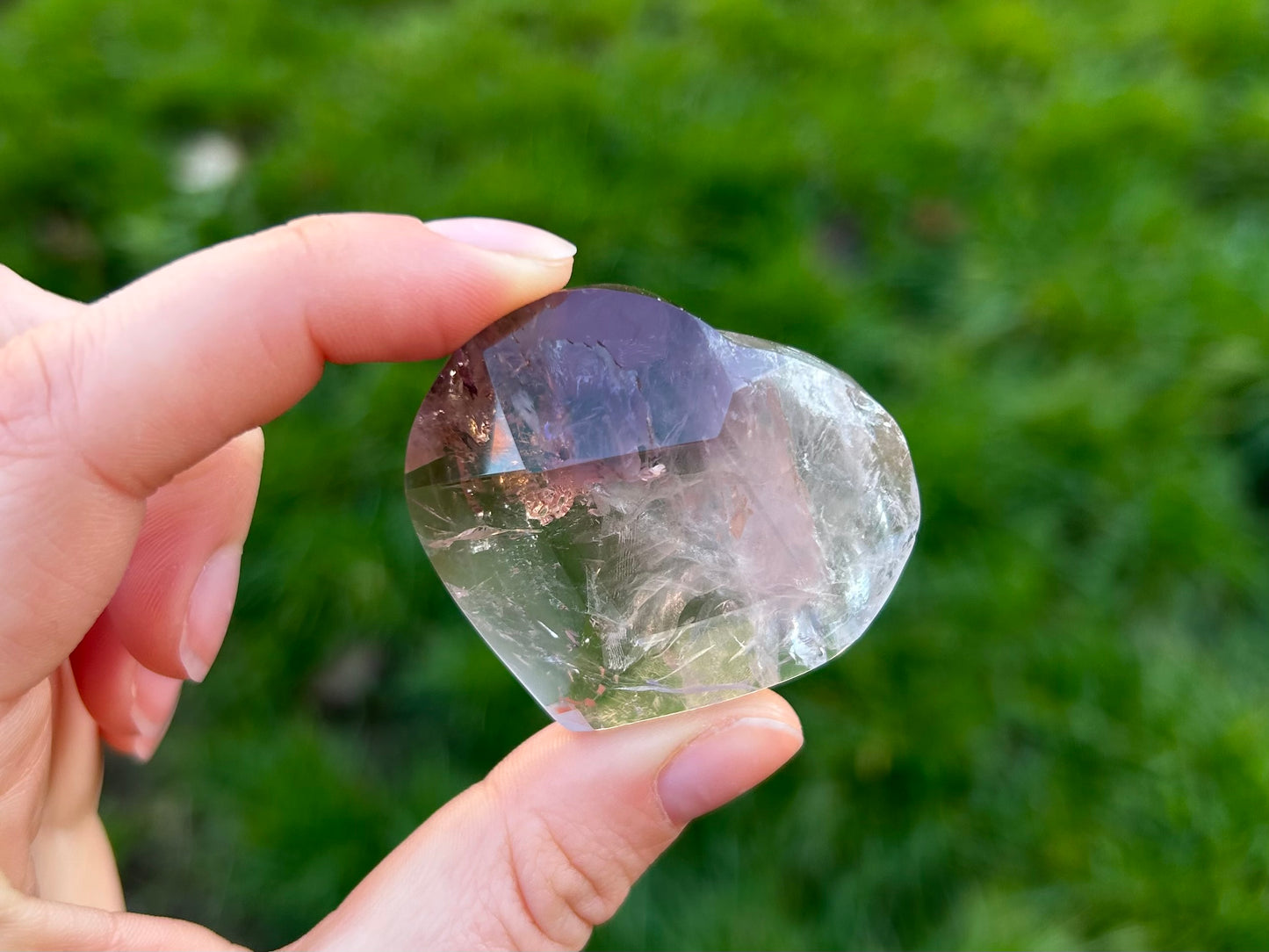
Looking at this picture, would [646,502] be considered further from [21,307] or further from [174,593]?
[21,307]

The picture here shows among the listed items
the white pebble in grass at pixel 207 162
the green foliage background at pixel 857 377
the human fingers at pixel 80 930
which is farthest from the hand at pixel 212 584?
the white pebble in grass at pixel 207 162

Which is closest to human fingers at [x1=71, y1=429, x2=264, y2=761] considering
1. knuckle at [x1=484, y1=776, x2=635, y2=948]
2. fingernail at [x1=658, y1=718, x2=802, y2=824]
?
knuckle at [x1=484, y1=776, x2=635, y2=948]

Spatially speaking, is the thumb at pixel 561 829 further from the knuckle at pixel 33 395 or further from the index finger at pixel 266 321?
the knuckle at pixel 33 395

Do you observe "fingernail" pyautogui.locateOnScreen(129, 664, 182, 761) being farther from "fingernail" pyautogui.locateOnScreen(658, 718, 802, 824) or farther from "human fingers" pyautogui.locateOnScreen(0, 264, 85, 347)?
"fingernail" pyautogui.locateOnScreen(658, 718, 802, 824)

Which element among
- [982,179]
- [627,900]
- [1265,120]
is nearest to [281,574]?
[627,900]

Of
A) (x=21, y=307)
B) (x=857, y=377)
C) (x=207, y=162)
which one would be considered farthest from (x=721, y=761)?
(x=207, y=162)

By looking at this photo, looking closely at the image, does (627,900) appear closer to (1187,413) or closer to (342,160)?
(1187,413)
